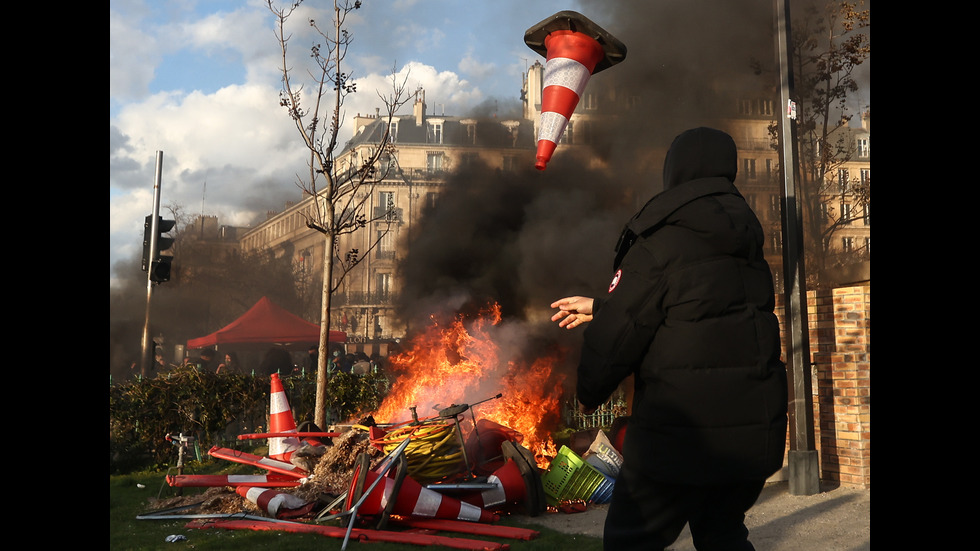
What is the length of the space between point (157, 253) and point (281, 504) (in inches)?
315

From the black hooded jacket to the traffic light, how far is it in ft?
37.8

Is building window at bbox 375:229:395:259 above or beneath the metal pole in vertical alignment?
above

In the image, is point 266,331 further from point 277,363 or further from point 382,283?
point 382,283

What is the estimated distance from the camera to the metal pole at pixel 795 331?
7.17m

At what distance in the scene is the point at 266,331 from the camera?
19406 millimetres

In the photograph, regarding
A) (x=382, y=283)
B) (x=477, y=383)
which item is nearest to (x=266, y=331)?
(x=477, y=383)

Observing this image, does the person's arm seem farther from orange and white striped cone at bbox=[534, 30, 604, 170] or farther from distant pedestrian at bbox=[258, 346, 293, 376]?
distant pedestrian at bbox=[258, 346, 293, 376]

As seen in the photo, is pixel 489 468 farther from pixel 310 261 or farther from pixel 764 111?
pixel 310 261

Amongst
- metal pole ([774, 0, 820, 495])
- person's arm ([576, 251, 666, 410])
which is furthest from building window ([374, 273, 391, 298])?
Answer: person's arm ([576, 251, 666, 410])

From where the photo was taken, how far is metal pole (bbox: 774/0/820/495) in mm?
7168

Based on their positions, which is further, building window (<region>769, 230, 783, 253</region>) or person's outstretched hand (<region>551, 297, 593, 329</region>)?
building window (<region>769, 230, 783, 253</region>)

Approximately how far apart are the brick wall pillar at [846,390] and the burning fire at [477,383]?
3.08 meters

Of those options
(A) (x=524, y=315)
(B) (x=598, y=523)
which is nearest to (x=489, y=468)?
(B) (x=598, y=523)

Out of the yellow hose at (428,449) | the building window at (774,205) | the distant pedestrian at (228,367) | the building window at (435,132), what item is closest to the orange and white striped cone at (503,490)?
the yellow hose at (428,449)
